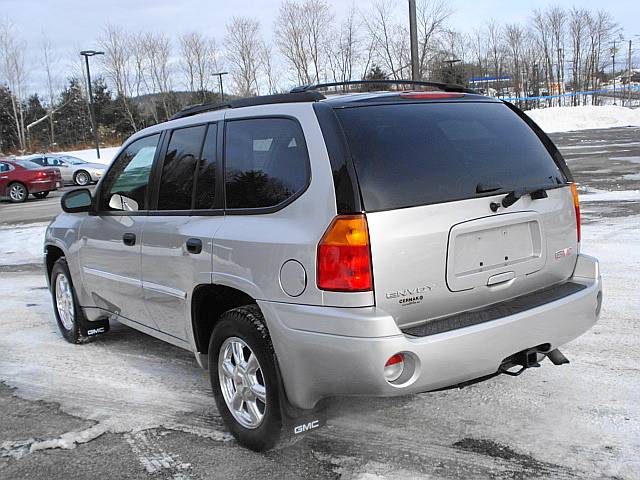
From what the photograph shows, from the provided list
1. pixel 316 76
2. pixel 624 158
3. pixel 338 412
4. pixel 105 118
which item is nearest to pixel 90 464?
pixel 338 412

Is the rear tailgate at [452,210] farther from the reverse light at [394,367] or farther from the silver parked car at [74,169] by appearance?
the silver parked car at [74,169]

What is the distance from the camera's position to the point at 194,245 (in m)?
3.64

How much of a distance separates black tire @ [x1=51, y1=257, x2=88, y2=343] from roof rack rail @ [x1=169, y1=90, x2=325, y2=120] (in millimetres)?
2016

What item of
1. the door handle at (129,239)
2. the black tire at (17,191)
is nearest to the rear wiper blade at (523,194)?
the door handle at (129,239)

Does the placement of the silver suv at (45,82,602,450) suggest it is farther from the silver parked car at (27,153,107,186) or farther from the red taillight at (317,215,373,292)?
the silver parked car at (27,153,107,186)

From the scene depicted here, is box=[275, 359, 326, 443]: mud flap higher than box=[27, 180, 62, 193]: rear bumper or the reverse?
the reverse

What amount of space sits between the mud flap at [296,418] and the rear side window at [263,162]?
85 centimetres

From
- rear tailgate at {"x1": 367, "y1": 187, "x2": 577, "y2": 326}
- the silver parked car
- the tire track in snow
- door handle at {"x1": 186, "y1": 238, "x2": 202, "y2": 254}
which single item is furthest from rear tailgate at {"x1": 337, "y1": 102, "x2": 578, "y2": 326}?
the silver parked car

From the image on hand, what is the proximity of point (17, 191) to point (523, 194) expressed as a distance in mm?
22540

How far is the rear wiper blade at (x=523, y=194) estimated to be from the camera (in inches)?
128

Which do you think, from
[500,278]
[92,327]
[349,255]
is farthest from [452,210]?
[92,327]

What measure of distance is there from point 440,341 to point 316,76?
41.2m

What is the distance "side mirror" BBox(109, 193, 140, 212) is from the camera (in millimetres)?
4457

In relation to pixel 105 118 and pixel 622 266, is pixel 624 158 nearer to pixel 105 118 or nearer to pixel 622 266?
pixel 622 266
